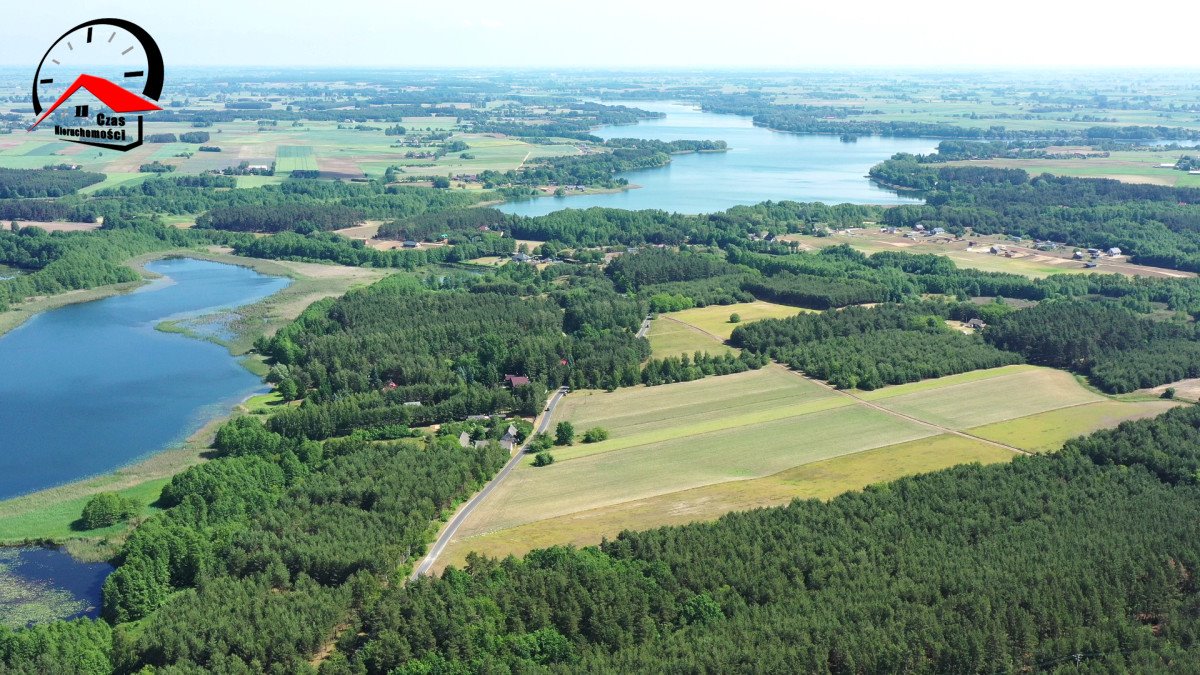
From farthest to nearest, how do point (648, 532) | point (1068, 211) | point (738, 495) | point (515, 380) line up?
point (1068, 211)
point (515, 380)
point (738, 495)
point (648, 532)

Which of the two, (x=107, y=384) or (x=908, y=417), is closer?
(x=908, y=417)

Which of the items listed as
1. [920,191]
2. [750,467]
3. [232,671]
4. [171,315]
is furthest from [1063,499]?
[920,191]

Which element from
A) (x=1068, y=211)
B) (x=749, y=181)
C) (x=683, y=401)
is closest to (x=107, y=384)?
(x=683, y=401)

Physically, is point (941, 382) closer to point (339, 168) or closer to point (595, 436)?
point (595, 436)

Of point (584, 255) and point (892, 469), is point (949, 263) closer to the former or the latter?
point (584, 255)

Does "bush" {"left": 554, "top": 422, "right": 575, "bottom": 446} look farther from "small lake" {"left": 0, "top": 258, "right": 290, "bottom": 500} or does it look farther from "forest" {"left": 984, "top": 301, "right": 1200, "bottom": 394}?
"forest" {"left": 984, "top": 301, "right": 1200, "bottom": 394}

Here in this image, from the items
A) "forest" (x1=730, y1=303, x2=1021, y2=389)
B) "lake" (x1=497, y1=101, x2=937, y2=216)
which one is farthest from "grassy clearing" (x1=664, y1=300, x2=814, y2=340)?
"lake" (x1=497, y1=101, x2=937, y2=216)

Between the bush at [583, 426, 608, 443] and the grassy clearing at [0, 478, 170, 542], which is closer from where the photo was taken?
the grassy clearing at [0, 478, 170, 542]
